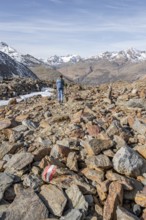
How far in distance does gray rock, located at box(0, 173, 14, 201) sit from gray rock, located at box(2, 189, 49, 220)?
0.65m

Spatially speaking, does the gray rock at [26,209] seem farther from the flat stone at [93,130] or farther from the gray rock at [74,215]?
the flat stone at [93,130]

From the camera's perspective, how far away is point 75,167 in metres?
12.8

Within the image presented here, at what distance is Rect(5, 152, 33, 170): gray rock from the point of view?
41.1 feet

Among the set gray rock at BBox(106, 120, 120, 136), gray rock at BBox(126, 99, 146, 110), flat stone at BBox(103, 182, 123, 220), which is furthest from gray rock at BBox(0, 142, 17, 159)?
gray rock at BBox(126, 99, 146, 110)

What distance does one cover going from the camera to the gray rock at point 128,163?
41.3 ft

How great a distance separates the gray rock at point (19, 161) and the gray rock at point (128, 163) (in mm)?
2947

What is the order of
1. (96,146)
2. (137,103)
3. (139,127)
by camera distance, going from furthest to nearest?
1. (137,103)
2. (139,127)
3. (96,146)

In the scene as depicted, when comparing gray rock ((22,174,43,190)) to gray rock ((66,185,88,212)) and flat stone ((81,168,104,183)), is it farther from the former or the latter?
flat stone ((81,168,104,183))

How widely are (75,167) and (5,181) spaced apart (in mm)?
2496

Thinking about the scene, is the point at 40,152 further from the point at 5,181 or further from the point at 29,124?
the point at 29,124

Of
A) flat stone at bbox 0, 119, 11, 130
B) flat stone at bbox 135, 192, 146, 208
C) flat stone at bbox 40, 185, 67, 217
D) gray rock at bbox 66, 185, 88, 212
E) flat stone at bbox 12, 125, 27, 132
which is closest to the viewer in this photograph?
flat stone at bbox 40, 185, 67, 217

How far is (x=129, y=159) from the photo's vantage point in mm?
12750

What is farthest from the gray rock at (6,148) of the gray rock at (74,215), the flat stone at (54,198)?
the gray rock at (74,215)

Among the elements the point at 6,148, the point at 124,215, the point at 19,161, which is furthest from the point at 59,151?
the point at 124,215
